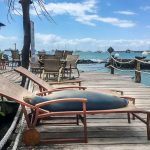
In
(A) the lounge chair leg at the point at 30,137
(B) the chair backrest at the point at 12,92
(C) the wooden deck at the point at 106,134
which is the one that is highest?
(B) the chair backrest at the point at 12,92

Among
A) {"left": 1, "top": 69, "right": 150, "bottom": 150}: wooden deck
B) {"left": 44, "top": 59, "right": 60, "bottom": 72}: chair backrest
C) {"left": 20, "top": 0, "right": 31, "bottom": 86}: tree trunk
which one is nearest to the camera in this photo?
{"left": 1, "top": 69, "right": 150, "bottom": 150}: wooden deck

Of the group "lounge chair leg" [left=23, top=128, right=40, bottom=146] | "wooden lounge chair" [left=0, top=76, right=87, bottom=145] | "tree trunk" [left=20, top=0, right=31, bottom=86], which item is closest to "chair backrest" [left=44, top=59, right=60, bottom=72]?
"tree trunk" [left=20, top=0, right=31, bottom=86]

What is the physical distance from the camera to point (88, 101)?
5.32 metres

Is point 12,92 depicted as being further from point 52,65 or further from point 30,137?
point 52,65

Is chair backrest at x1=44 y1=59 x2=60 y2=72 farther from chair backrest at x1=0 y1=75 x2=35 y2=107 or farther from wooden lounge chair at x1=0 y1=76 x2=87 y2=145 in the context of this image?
wooden lounge chair at x1=0 y1=76 x2=87 y2=145

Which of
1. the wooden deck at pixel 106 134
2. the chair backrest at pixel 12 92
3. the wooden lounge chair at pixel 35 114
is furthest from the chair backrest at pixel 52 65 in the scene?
the wooden lounge chair at pixel 35 114

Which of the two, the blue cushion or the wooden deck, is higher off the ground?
the blue cushion

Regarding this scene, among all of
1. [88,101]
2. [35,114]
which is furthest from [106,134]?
[35,114]

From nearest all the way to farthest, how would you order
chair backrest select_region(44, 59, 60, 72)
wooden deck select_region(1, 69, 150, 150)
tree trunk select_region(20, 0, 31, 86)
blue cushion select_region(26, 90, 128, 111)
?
1. wooden deck select_region(1, 69, 150, 150)
2. blue cushion select_region(26, 90, 128, 111)
3. tree trunk select_region(20, 0, 31, 86)
4. chair backrest select_region(44, 59, 60, 72)

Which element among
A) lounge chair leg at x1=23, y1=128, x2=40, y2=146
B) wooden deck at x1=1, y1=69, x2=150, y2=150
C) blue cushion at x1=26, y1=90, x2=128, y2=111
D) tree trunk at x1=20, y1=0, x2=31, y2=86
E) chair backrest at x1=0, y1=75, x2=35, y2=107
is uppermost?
tree trunk at x1=20, y1=0, x2=31, y2=86

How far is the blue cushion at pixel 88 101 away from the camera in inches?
205

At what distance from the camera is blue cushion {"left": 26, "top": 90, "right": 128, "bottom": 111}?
521 centimetres

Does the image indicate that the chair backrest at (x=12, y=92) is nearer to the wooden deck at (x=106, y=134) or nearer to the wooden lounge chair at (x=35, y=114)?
the wooden lounge chair at (x=35, y=114)

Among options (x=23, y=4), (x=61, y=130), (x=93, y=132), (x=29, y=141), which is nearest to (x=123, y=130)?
(x=93, y=132)
